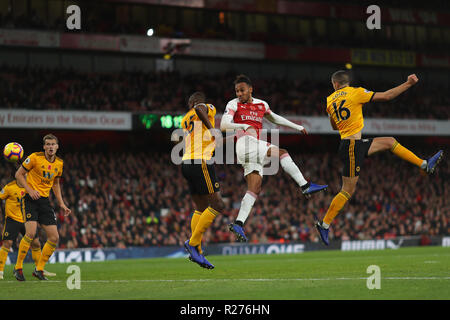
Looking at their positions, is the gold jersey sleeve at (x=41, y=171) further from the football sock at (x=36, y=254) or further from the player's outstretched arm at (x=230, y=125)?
the player's outstretched arm at (x=230, y=125)

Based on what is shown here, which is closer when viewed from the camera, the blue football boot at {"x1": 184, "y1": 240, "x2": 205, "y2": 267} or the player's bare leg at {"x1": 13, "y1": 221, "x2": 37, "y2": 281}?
the blue football boot at {"x1": 184, "y1": 240, "x2": 205, "y2": 267}

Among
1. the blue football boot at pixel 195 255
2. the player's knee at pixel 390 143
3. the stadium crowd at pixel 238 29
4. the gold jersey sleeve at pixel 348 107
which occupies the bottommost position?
the blue football boot at pixel 195 255

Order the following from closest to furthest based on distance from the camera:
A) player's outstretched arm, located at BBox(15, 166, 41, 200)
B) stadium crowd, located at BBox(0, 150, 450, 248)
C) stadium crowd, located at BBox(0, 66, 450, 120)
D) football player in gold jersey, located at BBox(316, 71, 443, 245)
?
football player in gold jersey, located at BBox(316, 71, 443, 245), player's outstretched arm, located at BBox(15, 166, 41, 200), stadium crowd, located at BBox(0, 150, 450, 248), stadium crowd, located at BBox(0, 66, 450, 120)

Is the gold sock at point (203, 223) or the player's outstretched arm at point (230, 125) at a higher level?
the player's outstretched arm at point (230, 125)

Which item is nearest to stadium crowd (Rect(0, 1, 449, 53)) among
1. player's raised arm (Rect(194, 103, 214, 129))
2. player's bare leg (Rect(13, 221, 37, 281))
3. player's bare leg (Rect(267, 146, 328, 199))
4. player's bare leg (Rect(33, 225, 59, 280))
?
player's bare leg (Rect(13, 221, 37, 281))

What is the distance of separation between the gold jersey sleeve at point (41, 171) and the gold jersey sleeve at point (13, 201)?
1.20 metres

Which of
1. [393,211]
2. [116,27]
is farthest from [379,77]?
[116,27]

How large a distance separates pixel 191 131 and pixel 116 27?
28.6 meters

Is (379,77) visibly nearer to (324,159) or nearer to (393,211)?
(324,159)

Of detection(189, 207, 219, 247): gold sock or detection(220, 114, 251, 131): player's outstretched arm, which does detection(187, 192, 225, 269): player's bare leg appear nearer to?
detection(189, 207, 219, 247): gold sock

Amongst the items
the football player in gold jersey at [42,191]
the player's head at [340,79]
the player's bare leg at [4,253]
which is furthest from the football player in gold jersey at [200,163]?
the player's bare leg at [4,253]

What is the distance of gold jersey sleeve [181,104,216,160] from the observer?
1170 cm

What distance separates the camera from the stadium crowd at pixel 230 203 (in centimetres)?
2994

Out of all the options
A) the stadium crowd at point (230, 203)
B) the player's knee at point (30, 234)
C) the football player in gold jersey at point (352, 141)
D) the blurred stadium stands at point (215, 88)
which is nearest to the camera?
the football player in gold jersey at point (352, 141)
